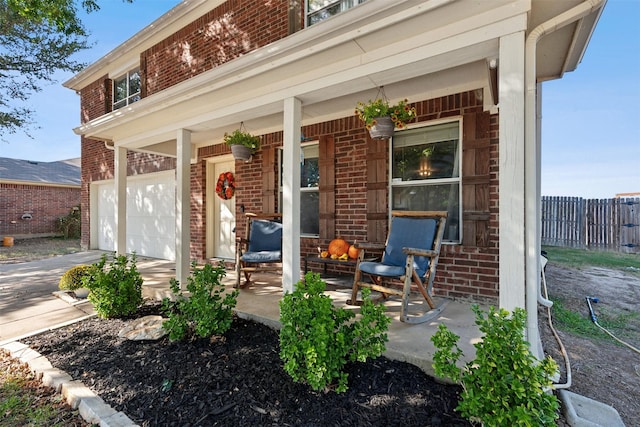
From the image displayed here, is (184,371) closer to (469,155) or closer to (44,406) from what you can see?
(44,406)

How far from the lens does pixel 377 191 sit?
380cm

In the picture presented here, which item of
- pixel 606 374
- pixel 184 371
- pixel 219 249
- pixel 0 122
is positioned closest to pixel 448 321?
pixel 606 374

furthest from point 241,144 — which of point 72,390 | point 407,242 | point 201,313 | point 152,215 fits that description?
point 152,215

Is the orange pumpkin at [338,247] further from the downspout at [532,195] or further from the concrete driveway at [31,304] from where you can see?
the concrete driveway at [31,304]

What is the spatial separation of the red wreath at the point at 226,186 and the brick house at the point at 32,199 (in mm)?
11679

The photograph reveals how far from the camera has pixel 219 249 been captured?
5.93 meters

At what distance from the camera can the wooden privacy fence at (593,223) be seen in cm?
736

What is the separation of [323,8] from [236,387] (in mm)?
4077

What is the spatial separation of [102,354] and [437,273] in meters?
3.27

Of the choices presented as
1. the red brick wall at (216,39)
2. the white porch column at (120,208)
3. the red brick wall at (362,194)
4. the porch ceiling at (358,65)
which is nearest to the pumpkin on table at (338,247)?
the red brick wall at (362,194)

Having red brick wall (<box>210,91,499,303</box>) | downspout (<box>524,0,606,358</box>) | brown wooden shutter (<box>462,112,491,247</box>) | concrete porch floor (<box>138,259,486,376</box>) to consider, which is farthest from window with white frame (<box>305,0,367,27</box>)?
concrete porch floor (<box>138,259,486,376</box>)

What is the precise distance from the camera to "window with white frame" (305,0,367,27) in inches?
143

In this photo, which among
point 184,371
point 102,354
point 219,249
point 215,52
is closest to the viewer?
point 184,371

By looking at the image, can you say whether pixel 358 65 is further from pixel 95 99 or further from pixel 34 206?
pixel 34 206
